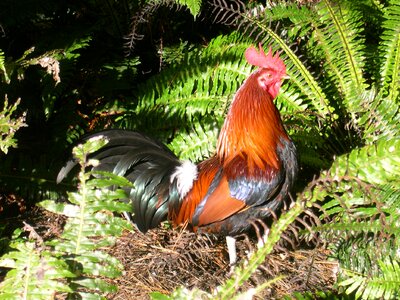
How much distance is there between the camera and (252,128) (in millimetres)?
3020

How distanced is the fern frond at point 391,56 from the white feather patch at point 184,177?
1.40 meters

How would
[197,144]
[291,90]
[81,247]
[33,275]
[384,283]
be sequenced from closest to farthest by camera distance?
[33,275] → [81,247] → [384,283] → [197,144] → [291,90]

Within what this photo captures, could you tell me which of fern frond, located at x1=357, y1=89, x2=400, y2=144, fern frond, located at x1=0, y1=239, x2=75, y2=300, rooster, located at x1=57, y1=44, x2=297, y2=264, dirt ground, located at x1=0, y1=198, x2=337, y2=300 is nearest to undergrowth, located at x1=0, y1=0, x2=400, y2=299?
fern frond, located at x1=357, y1=89, x2=400, y2=144

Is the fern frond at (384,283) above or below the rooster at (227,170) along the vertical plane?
below

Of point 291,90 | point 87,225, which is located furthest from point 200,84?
point 87,225

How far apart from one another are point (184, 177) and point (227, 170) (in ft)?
0.88

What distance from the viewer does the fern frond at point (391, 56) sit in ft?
11.5

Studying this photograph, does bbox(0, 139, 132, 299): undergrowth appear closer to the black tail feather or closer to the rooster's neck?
the black tail feather

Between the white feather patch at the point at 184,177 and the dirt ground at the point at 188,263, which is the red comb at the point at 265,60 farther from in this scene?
the dirt ground at the point at 188,263

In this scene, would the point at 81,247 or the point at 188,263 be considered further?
the point at 188,263

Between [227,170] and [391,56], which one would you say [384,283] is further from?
[391,56]

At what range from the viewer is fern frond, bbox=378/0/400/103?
3.50 metres

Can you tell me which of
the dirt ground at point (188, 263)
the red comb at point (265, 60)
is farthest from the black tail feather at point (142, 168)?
the red comb at point (265, 60)

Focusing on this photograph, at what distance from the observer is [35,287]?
1793 mm
